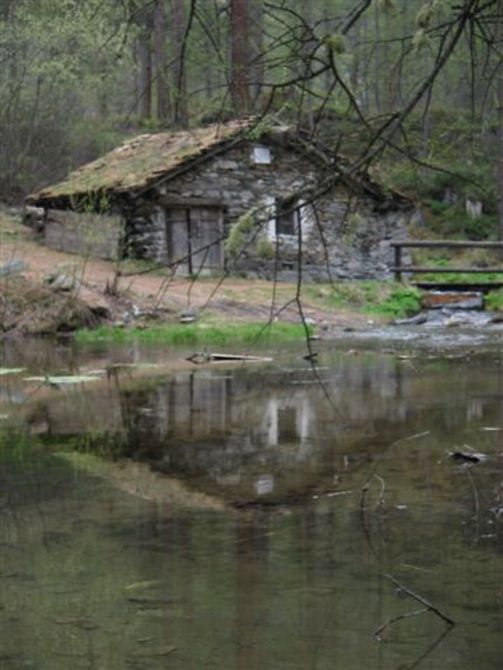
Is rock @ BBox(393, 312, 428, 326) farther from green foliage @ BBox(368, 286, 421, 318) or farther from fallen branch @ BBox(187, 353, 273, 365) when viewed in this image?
fallen branch @ BBox(187, 353, 273, 365)

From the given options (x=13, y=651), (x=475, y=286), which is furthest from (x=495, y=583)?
(x=475, y=286)

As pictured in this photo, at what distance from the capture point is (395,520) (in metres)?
6.36

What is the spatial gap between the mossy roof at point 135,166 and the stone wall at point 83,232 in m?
0.57

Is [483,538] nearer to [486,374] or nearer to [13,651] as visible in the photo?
[13,651]

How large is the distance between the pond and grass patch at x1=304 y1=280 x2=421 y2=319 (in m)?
13.5

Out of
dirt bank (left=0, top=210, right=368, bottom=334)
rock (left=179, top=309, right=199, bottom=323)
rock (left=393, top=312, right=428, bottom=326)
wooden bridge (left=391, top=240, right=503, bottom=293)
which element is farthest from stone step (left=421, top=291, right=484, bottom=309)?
rock (left=179, top=309, right=199, bottom=323)

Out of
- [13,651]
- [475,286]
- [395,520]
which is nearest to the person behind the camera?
[13,651]

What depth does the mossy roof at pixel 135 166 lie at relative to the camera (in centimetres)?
→ 2792

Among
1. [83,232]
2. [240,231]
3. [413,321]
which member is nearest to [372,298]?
[413,321]

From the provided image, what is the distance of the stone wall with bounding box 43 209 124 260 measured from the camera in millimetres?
27266

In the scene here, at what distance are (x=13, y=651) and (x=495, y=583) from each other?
2073mm

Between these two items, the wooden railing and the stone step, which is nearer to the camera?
the stone step

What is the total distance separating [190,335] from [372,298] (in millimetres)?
7329

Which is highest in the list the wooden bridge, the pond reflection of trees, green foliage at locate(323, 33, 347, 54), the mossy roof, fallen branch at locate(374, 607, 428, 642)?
the mossy roof
